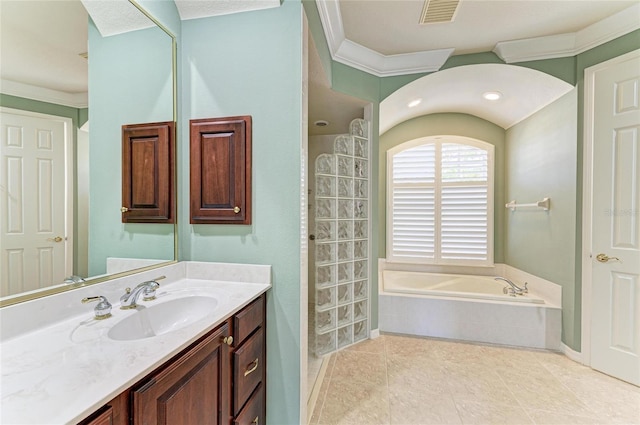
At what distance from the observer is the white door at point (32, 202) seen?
2.72ft

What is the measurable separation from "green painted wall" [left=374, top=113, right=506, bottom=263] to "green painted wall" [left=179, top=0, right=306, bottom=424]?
2103 millimetres

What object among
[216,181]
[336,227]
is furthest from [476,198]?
[216,181]

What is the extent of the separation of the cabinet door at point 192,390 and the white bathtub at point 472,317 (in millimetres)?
1973

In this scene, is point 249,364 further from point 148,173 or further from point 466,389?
point 466,389

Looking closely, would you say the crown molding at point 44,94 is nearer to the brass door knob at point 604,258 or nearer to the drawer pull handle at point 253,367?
the drawer pull handle at point 253,367

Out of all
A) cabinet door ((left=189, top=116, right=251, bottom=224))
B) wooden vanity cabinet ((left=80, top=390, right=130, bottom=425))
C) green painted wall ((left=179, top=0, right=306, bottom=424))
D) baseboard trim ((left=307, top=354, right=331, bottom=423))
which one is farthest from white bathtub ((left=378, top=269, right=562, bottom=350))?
wooden vanity cabinet ((left=80, top=390, right=130, bottom=425))

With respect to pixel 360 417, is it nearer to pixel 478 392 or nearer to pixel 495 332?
pixel 478 392

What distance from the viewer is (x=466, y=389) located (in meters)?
1.88

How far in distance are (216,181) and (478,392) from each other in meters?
2.24

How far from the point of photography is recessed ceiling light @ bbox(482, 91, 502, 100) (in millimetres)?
2770

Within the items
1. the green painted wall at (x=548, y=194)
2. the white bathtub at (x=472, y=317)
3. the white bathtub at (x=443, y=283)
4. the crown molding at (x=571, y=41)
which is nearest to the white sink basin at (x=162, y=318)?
the white bathtub at (x=472, y=317)

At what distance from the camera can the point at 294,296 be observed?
4.69 feet

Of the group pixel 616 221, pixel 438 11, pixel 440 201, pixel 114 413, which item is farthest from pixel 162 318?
pixel 440 201

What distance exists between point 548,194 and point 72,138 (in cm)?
351
